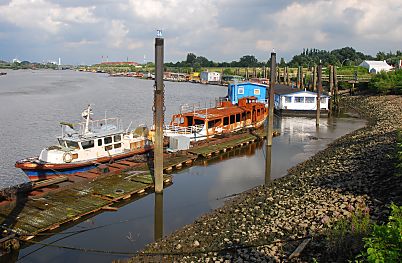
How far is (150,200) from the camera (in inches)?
742

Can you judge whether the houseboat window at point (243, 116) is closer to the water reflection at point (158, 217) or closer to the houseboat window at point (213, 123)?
the houseboat window at point (213, 123)

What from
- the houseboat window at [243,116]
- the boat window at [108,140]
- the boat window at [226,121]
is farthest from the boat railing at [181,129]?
the houseboat window at [243,116]

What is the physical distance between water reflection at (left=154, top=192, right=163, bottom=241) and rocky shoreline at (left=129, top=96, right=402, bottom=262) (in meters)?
1.31

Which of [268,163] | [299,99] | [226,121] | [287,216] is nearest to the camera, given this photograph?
[287,216]

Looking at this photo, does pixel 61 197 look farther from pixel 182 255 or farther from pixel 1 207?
pixel 182 255

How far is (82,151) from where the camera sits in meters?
21.8

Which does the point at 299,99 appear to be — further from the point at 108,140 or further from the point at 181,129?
the point at 108,140

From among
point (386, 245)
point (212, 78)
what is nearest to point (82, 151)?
point (386, 245)

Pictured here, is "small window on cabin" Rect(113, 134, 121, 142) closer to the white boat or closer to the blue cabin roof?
the white boat

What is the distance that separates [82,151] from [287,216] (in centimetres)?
1285

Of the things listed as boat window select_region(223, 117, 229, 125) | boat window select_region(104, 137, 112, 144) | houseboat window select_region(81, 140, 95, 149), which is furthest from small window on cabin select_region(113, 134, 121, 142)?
boat window select_region(223, 117, 229, 125)

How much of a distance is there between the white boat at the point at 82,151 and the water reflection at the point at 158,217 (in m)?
5.41

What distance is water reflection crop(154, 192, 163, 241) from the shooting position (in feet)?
51.2

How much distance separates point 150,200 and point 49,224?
17.6ft
